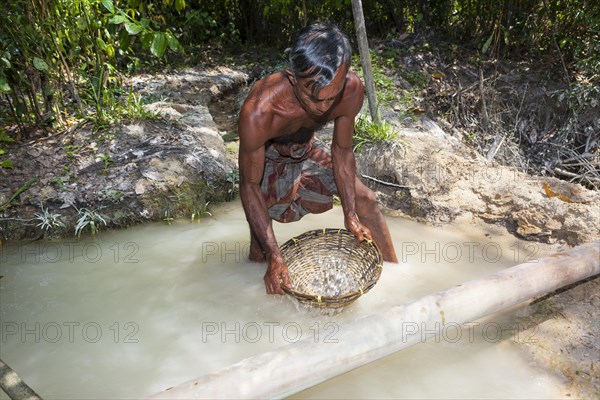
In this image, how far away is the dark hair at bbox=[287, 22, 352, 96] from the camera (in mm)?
1806

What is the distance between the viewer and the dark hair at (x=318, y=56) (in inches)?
71.1

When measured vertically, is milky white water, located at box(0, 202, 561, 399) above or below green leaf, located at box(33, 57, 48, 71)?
below

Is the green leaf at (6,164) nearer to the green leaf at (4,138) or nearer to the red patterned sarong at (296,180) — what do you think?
the green leaf at (4,138)

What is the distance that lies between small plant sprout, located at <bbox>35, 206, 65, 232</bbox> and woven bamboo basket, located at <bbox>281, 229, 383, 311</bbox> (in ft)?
5.77

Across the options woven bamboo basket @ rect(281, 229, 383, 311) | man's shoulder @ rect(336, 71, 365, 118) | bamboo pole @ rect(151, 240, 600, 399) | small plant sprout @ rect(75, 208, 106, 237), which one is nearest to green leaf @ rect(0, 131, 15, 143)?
small plant sprout @ rect(75, 208, 106, 237)

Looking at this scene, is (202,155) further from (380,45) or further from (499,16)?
(499,16)

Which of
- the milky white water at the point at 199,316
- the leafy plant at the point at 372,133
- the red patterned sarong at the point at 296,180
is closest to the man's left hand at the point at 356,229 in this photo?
the red patterned sarong at the point at 296,180

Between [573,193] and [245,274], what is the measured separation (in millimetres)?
2305

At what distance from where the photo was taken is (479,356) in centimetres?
217

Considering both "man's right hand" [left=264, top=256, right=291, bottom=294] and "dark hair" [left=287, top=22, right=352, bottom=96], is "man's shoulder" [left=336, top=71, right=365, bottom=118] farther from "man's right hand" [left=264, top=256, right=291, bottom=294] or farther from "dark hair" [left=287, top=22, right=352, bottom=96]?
"man's right hand" [left=264, top=256, right=291, bottom=294]

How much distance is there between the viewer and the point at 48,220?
10.7 ft

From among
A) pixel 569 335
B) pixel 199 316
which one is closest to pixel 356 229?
pixel 199 316

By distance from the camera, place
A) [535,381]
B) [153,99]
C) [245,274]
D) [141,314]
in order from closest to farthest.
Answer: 1. [535,381]
2. [141,314]
3. [245,274]
4. [153,99]

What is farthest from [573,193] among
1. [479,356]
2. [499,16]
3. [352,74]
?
[499,16]
